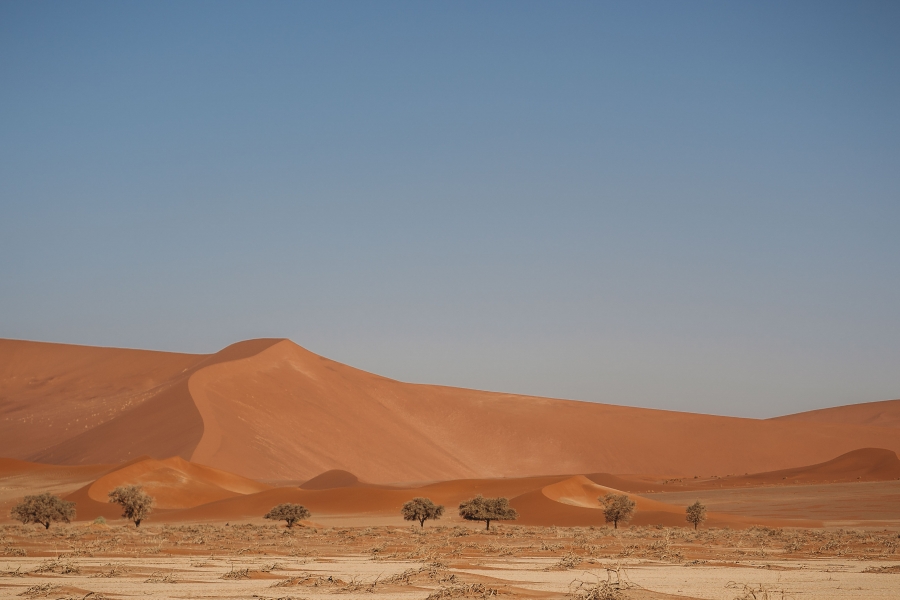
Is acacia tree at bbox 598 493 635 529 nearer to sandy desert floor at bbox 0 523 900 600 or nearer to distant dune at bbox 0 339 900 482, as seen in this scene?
sandy desert floor at bbox 0 523 900 600

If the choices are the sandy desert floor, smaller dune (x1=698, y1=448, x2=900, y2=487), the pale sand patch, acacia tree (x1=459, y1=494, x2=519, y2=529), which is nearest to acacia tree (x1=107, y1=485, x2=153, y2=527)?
the sandy desert floor

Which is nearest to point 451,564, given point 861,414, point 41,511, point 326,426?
point 41,511

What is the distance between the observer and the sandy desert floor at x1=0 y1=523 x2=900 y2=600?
16.5 m

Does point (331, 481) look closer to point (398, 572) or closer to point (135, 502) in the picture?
point (135, 502)

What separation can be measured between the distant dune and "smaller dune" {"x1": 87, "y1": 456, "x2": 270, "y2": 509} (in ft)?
3.59

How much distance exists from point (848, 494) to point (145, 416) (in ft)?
164

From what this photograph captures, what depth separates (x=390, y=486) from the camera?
198 feet

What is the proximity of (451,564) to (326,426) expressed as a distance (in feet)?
188

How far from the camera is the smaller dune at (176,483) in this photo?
52.5 meters

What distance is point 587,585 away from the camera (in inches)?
695

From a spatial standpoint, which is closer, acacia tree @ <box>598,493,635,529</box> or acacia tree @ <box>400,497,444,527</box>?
acacia tree @ <box>598,493,635,529</box>

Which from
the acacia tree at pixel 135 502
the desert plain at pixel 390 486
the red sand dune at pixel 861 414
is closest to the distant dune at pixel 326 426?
the desert plain at pixel 390 486

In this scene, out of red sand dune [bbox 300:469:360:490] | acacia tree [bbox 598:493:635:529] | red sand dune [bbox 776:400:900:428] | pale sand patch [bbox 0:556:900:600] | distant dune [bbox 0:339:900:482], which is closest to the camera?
pale sand patch [bbox 0:556:900:600]

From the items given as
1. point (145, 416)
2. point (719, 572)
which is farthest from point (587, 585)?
point (145, 416)
